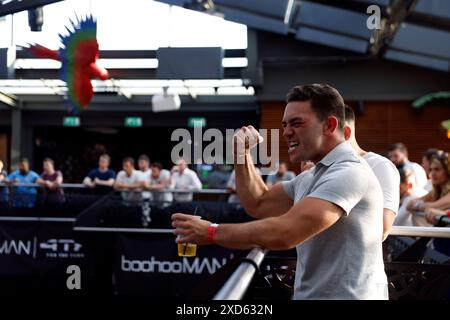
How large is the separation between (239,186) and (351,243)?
0.66 m

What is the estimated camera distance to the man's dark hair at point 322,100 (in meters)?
1.76

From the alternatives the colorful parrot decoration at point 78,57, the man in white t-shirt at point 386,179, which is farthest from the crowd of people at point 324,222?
the colorful parrot decoration at point 78,57

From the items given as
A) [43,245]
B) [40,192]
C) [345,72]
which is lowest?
[43,245]

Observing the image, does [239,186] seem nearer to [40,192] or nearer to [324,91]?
[324,91]

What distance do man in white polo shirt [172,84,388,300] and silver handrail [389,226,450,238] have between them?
3.26ft

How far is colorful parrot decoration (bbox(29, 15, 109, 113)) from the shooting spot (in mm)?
3236

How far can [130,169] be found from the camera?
8320 millimetres

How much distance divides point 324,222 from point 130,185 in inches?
265

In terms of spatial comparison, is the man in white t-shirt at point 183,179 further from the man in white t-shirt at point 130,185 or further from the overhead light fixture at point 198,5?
the overhead light fixture at point 198,5

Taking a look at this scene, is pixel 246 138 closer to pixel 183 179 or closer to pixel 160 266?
pixel 160 266

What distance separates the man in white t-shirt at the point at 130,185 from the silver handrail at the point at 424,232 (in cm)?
510

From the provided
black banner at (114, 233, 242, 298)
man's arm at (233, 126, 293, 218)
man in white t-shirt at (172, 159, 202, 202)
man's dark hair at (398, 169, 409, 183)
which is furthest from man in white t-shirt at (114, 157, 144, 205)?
man's arm at (233, 126, 293, 218)

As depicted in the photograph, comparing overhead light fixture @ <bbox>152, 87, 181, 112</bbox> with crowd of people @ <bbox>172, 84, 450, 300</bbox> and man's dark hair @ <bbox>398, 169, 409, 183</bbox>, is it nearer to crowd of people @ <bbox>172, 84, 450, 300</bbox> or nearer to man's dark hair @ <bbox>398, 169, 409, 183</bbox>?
man's dark hair @ <bbox>398, 169, 409, 183</bbox>
